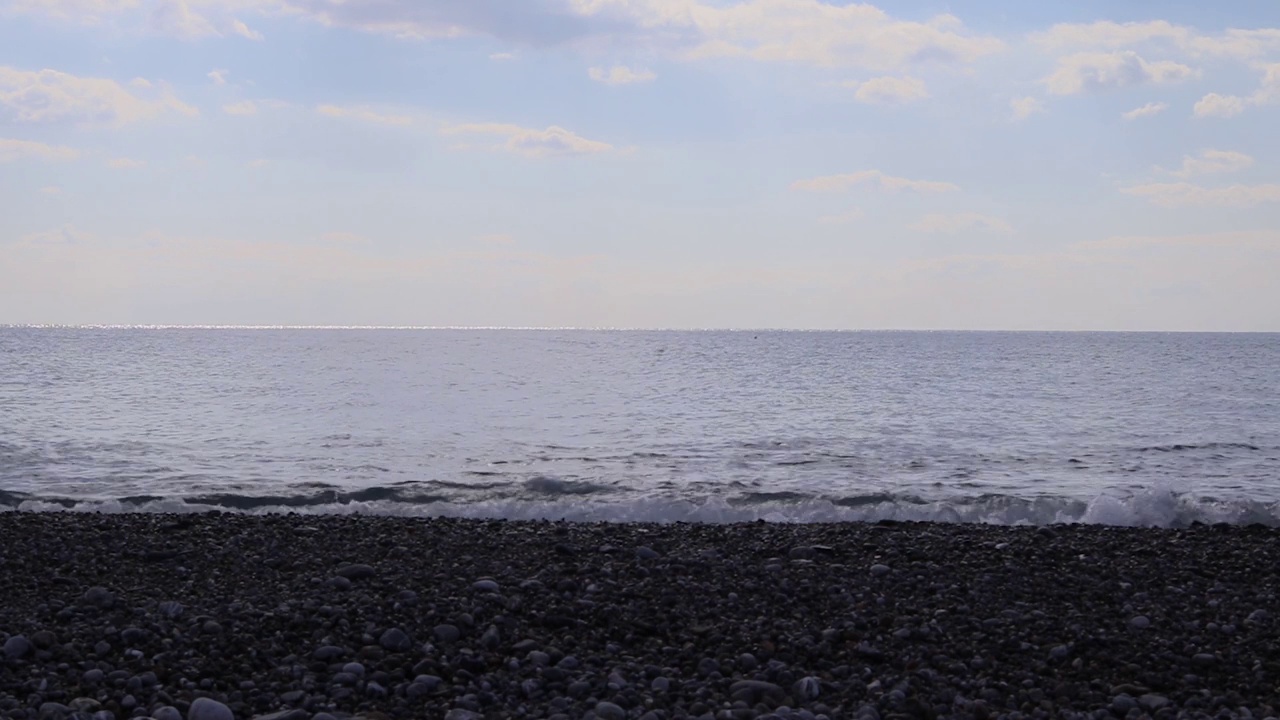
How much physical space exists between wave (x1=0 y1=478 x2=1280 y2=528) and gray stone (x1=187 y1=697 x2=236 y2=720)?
441 inches

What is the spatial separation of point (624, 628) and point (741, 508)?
10.3 meters

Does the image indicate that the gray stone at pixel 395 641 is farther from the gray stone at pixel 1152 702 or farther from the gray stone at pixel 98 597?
the gray stone at pixel 1152 702

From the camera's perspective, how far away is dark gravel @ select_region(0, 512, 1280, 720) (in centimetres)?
798

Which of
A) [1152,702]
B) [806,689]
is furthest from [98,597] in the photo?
[1152,702]

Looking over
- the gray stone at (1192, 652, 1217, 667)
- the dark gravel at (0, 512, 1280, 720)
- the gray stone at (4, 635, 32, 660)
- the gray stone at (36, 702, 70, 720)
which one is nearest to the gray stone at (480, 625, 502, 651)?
the dark gravel at (0, 512, 1280, 720)

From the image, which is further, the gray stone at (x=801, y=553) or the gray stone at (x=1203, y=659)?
the gray stone at (x=801, y=553)

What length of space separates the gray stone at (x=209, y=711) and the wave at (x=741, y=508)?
36.8 feet

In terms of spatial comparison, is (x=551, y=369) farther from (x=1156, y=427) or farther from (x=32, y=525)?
(x=32, y=525)

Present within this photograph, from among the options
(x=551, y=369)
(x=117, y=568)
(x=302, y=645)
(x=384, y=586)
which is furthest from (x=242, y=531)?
(x=551, y=369)

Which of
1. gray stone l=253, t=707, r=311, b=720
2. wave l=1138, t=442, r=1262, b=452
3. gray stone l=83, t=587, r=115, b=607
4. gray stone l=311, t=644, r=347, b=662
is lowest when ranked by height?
wave l=1138, t=442, r=1262, b=452

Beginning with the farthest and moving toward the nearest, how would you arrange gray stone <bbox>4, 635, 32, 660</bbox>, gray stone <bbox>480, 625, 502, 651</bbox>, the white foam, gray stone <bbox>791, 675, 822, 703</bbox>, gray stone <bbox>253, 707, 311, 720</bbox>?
the white foam → gray stone <bbox>480, 625, 502, 651</bbox> → gray stone <bbox>4, 635, 32, 660</bbox> → gray stone <bbox>791, 675, 822, 703</bbox> → gray stone <bbox>253, 707, 311, 720</bbox>

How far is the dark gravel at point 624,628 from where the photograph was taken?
7.98 meters

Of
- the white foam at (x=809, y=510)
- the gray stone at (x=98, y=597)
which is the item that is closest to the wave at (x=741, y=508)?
the white foam at (x=809, y=510)

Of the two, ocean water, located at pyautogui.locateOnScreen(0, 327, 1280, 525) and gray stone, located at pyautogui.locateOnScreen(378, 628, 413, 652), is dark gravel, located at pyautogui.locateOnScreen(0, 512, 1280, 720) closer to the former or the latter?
gray stone, located at pyautogui.locateOnScreen(378, 628, 413, 652)
